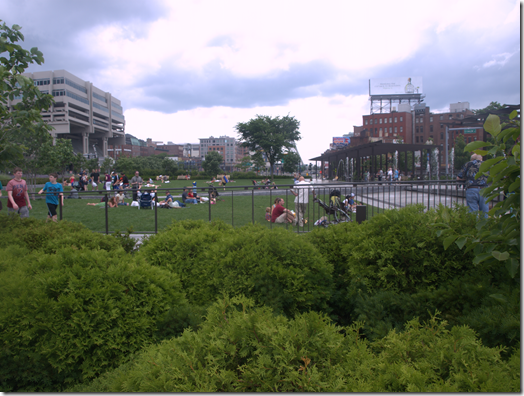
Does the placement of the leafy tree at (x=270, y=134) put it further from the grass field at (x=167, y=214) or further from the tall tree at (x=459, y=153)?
the grass field at (x=167, y=214)

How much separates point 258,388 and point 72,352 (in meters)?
1.71

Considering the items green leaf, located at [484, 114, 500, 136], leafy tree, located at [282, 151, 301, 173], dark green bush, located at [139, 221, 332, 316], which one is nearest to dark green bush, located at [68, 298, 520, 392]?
dark green bush, located at [139, 221, 332, 316]

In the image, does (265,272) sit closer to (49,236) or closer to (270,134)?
(49,236)

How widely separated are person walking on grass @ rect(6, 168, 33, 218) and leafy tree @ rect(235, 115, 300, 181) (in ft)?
182

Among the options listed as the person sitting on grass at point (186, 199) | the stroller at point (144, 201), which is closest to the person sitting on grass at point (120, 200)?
the stroller at point (144, 201)

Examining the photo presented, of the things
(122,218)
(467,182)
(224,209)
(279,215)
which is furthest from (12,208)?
(467,182)

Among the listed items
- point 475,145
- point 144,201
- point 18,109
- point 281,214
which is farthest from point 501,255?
point 144,201

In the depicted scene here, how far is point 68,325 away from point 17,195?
8.57 metres

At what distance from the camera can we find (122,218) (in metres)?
12.0

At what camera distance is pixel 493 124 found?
196 cm

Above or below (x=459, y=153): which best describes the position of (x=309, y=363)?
below

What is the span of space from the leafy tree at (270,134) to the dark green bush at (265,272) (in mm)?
60719

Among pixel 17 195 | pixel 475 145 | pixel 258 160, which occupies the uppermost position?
pixel 258 160

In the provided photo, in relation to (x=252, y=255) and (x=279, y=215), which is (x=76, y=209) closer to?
(x=279, y=215)
